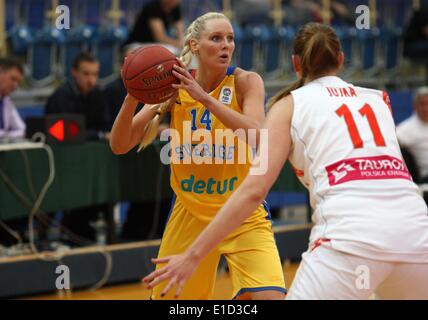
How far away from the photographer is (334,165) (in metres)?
3.26

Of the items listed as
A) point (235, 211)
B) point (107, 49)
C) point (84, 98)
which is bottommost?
point (84, 98)

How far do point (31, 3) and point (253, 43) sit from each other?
2908 mm

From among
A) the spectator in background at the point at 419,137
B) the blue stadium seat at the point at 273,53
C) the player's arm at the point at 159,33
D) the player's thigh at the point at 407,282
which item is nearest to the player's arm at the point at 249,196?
the player's thigh at the point at 407,282

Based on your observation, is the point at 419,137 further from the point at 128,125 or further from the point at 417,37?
the point at 128,125

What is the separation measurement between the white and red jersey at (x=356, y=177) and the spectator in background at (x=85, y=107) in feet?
15.2

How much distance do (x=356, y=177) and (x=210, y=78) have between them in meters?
1.61

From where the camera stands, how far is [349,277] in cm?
310

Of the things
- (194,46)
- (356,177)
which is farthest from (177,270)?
(194,46)

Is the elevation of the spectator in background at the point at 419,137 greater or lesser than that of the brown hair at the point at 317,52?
lesser

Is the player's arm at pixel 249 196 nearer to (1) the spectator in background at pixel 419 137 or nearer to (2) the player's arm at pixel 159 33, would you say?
(1) the spectator in background at pixel 419 137

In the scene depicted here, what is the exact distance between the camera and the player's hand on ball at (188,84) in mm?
4164

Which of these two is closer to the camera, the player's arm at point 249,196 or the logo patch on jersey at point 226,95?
the player's arm at point 249,196

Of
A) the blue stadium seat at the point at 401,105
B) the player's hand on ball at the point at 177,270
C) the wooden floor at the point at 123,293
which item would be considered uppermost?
the player's hand on ball at the point at 177,270
